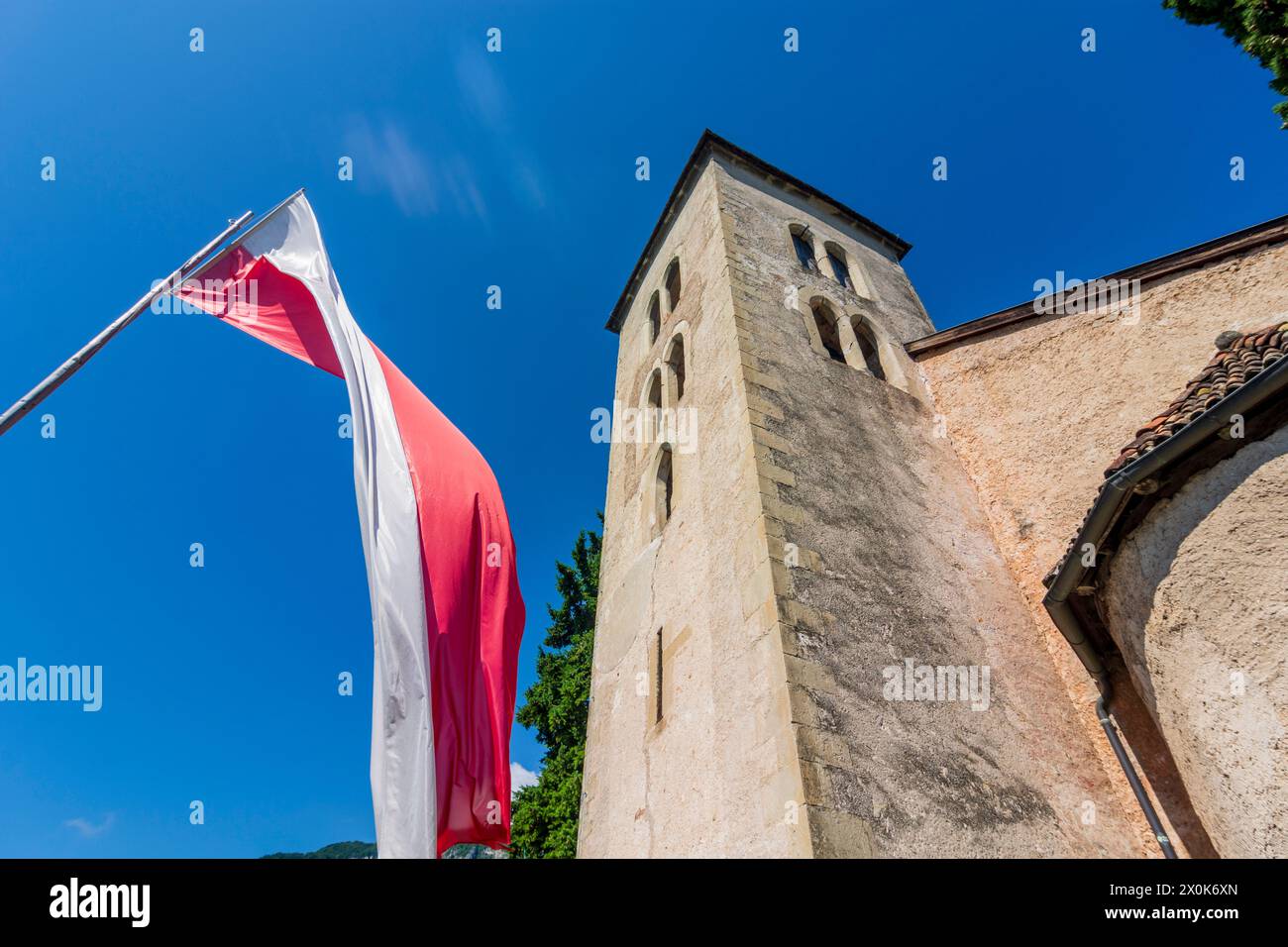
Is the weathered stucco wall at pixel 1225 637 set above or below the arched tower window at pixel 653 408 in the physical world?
below

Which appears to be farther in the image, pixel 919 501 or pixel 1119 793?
pixel 919 501

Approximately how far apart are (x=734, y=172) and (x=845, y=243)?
8.49 ft

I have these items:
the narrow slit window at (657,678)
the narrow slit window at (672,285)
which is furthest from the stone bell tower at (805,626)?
the narrow slit window at (672,285)

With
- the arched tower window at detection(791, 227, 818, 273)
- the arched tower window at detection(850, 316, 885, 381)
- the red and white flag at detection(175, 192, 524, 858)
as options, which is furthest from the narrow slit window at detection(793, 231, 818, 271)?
the red and white flag at detection(175, 192, 524, 858)

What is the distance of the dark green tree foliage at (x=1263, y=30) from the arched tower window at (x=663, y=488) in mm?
7702

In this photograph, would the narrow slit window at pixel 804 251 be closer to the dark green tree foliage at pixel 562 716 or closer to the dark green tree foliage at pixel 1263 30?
the dark green tree foliage at pixel 1263 30

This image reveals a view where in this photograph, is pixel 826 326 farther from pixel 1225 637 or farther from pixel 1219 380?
pixel 1225 637

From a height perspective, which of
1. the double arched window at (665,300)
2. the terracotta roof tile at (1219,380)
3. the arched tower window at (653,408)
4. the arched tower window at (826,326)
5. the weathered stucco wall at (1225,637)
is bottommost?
the weathered stucco wall at (1225,637)

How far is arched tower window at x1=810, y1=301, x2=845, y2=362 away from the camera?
10344 mm

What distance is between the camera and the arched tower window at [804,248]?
1188 cm

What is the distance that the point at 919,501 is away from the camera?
304 inches
